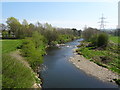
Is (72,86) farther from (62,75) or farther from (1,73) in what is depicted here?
(1,73)

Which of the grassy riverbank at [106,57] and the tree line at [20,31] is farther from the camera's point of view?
the tree line at [20,31]

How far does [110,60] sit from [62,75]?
35.6ft

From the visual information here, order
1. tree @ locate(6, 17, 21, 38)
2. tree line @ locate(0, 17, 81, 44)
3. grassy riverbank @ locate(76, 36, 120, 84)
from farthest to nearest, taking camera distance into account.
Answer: tree @ locate(6, 17, 21, 38) < tree line @ locate(0, 17, 81, 44) < grassy riverbank @ locate(76, 36, 120, 84)

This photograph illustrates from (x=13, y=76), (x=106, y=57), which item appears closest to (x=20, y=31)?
(x=106, y=57)

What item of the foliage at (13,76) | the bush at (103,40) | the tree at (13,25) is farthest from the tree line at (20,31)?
the foliage at (13,76)

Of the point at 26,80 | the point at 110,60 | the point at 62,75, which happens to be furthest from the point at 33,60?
the point at 110,60

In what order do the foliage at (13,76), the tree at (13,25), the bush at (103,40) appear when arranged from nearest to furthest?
the foliage at (13,76) < the bush at (103,40) < the tree at (13,25)

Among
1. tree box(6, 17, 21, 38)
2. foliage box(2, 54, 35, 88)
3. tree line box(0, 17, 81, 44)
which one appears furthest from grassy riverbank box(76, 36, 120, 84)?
tree box(6, 17, 21, 38)

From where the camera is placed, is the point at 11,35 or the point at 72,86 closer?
the point at 72,86

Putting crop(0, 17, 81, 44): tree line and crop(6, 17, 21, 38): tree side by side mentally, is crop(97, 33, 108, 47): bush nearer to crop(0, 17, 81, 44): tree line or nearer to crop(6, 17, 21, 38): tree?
crop(0, 17, 81, 44): tree line

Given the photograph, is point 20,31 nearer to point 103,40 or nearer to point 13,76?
point 103,40

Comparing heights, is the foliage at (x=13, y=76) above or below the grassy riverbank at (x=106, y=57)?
above

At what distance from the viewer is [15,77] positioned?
883cm

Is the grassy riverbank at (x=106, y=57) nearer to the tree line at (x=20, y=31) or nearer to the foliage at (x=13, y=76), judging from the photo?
the foliage at (x=13, y=76)
